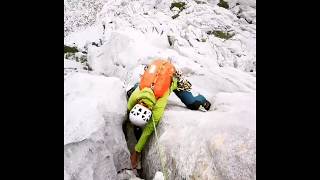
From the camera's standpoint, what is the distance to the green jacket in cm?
485

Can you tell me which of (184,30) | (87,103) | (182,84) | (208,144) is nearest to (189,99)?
(182,84)

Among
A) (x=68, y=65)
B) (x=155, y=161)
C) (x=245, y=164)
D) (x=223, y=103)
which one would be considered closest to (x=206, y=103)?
(x=223, y=103)

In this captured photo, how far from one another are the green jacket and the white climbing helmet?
11 centimetres

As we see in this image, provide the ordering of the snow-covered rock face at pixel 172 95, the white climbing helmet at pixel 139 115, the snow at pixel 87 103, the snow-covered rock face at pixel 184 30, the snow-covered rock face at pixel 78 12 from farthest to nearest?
the snow-covered rock face at pixel 184 30, the snow-covered rock face at pixel 78 12, the white climbing helmet at pixel 139 115, the snow at pixel 87 103, the snow-covered rock face at pixel 172 95

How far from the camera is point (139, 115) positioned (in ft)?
15.5

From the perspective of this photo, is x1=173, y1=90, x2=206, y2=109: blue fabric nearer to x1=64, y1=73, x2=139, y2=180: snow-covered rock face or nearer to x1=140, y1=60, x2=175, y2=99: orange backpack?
x1=140, y1=60, x2=175, y2=99: orange backpack

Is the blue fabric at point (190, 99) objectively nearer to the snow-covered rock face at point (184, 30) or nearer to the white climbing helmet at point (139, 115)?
the white climbing helmet at point (139, 115)

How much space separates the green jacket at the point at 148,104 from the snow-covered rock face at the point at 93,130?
16 cm

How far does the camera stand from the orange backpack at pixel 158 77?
5.05m

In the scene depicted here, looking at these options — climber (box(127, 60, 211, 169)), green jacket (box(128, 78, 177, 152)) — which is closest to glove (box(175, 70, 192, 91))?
climber (box(127, 60, 211, 169))

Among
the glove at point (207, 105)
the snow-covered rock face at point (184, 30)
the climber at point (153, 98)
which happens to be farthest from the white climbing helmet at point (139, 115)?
the snow-covered rock face at point (184, 30)

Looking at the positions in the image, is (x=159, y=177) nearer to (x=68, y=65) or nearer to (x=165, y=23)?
(x=68, y=65)

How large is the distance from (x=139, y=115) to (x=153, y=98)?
30 cm

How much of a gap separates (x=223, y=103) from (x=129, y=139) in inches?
47.6
